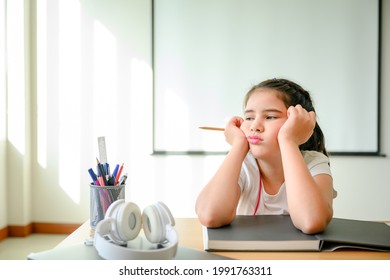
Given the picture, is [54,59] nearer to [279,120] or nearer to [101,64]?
[101,64]

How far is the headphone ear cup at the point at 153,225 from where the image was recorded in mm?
541

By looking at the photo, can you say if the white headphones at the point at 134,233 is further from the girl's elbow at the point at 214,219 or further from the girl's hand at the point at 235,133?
the girl's hand at the point at 235,133

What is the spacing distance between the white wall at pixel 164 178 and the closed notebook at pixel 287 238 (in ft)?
5.26

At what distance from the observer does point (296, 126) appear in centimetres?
74

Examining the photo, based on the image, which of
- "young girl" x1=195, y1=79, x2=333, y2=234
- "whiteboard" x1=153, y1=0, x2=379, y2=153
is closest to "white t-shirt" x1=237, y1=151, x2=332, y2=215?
"young girl" x1=195, y1=79, x2=333, y2=234

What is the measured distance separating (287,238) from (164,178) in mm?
1728

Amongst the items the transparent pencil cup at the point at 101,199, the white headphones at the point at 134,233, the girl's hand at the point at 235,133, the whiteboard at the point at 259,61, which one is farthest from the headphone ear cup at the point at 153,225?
the whiteboard at the point at 259,61

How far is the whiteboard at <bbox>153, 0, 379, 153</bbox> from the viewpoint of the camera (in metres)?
2.22

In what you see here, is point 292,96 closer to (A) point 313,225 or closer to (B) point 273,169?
(B) point 273,169

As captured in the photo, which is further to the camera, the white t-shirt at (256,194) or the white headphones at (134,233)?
the white t-shirt at (256,194)

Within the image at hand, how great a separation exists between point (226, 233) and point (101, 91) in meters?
1.80

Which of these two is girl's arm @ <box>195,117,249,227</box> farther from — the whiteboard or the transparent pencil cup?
the whiteboard

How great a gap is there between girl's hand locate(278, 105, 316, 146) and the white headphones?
28 cm

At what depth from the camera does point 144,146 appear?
2299mm
